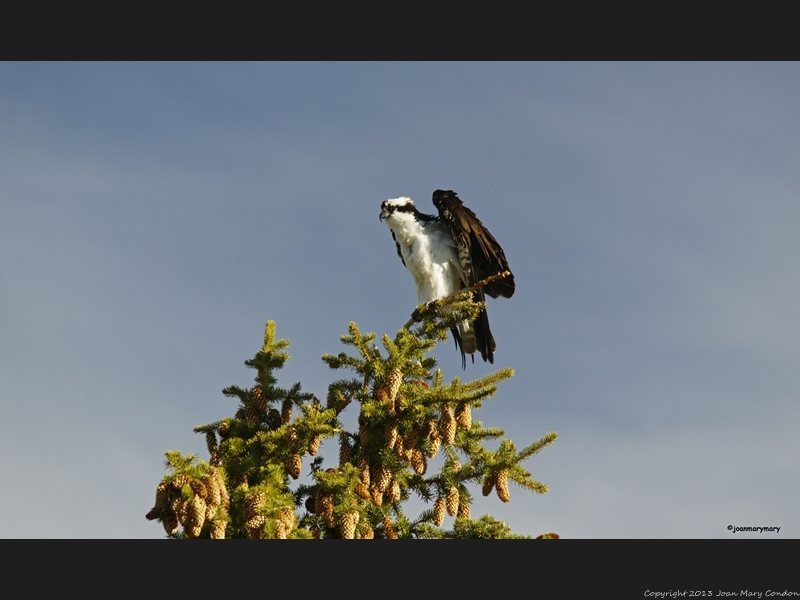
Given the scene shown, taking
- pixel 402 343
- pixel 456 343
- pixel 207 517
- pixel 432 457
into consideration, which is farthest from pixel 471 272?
pixel 207 517

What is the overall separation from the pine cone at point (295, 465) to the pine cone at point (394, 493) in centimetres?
72

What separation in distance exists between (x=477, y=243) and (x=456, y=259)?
431 mm

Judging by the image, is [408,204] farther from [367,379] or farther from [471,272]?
[367,379]

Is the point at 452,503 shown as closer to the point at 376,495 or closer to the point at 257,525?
the point at 376,495

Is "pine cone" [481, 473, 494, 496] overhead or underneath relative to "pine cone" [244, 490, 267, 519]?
overhead

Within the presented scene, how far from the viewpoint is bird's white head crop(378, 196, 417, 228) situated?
33.9ft

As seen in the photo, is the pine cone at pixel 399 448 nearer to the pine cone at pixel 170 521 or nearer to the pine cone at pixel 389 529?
the pine cone at pixel 389 529

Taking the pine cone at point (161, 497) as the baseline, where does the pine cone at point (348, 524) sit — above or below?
below

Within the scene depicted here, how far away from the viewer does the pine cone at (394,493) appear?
6.12 m

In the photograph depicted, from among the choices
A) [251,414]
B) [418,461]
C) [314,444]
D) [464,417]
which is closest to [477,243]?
[464,417]

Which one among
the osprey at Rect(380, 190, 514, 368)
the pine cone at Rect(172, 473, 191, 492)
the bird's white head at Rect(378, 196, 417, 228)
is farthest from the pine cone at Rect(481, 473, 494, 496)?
the bird's white head at Rect(378, 196, 417, 228)

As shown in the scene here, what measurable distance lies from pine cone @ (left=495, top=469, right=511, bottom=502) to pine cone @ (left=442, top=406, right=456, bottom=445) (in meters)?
0.45

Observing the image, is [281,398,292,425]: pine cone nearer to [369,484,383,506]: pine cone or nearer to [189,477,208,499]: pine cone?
[369,484,383,506]: pine cone

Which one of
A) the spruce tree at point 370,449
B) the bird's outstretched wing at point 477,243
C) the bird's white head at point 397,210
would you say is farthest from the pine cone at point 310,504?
the bird's white head at point 397,210
